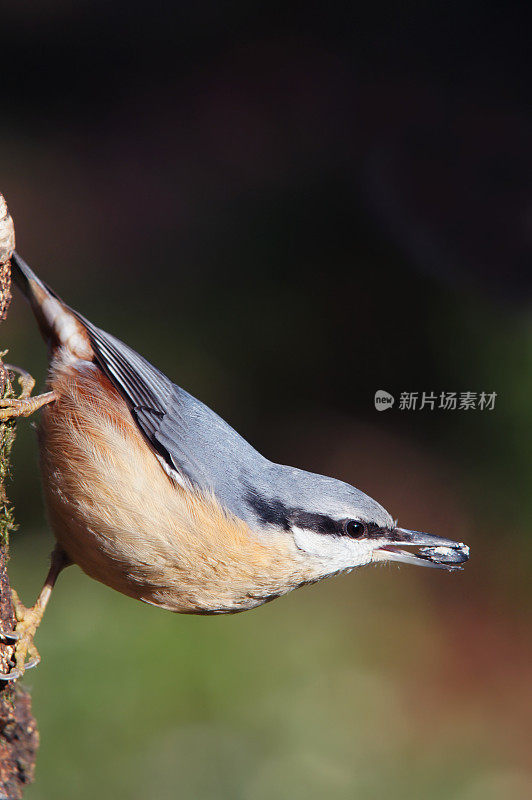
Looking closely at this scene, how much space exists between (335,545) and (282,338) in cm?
247

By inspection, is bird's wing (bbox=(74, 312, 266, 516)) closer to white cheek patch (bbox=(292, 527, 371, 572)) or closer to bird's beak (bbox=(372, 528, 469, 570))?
white cheek patch (bbox=(292, 527, 371, 572))

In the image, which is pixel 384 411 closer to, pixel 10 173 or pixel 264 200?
pixel 264 200

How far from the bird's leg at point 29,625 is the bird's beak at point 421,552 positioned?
802mm

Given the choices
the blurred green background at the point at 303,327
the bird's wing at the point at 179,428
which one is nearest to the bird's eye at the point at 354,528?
the bird's wing at the point at 179,428

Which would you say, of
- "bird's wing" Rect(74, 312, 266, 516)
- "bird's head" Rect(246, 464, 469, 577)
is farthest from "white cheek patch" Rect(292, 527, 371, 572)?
"bird's wing" Rect(74, 312, 266, 516)

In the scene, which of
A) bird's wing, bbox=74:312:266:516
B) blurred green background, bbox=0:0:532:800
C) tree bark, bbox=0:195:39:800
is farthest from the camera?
blurred green background, bbox=0:0:532:800

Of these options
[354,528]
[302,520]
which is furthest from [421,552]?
[302,520]

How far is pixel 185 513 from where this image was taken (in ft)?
5.64

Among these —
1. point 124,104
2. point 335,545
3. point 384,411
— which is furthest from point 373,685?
point 124,104

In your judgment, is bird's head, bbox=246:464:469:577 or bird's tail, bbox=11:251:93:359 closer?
bird's head, bbox=246:464:469:577

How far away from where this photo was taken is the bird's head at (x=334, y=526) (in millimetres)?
1703

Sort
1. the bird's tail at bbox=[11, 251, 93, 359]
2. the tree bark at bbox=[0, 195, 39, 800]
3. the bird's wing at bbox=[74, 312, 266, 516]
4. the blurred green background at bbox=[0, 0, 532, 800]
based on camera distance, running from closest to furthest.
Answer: the tree bark at bbox=[0, 195, 39, 800] < the bird's wing at bbox=[74, 312, 266, 516] < the bird's tail at bbox=[11, 251, 93, 359] < the blurred green background at bbox=[0, 0, 532, 800]

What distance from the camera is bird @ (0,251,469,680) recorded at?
1.70 meters

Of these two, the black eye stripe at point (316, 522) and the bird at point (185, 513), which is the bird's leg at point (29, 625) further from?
the black eye stripe at point (316, 522)
